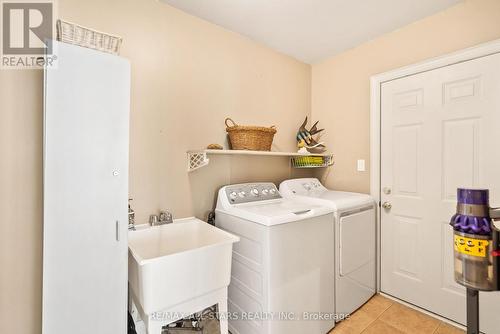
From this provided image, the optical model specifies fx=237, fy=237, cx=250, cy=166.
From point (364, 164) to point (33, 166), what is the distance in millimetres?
2548

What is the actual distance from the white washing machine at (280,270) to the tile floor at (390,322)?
21 centimetres

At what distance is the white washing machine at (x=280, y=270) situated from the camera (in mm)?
1464

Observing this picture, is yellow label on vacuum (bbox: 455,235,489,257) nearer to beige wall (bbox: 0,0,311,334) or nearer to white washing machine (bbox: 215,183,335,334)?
white washing machine (bbox: 215,183,335,334)

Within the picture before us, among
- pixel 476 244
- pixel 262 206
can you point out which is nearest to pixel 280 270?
pixel 262 206

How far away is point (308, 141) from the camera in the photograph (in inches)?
102

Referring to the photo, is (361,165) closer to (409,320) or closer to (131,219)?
(409,320)

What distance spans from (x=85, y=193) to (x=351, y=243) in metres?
1.87

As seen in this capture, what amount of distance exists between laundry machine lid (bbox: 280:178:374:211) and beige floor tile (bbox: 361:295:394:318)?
881mm

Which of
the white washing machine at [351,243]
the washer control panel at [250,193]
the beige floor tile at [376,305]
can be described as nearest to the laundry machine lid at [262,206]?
the washer control panel at [250,193]

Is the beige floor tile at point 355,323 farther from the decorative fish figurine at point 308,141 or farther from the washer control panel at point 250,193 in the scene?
the decorative fish figurine at point 308,141

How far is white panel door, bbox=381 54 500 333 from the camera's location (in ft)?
5.46

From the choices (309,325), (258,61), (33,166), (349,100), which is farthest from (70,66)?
(349,100)

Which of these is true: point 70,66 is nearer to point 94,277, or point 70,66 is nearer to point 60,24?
point 60,24

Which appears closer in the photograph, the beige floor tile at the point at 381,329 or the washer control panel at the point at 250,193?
the beige floor tile at the point at 381,329
